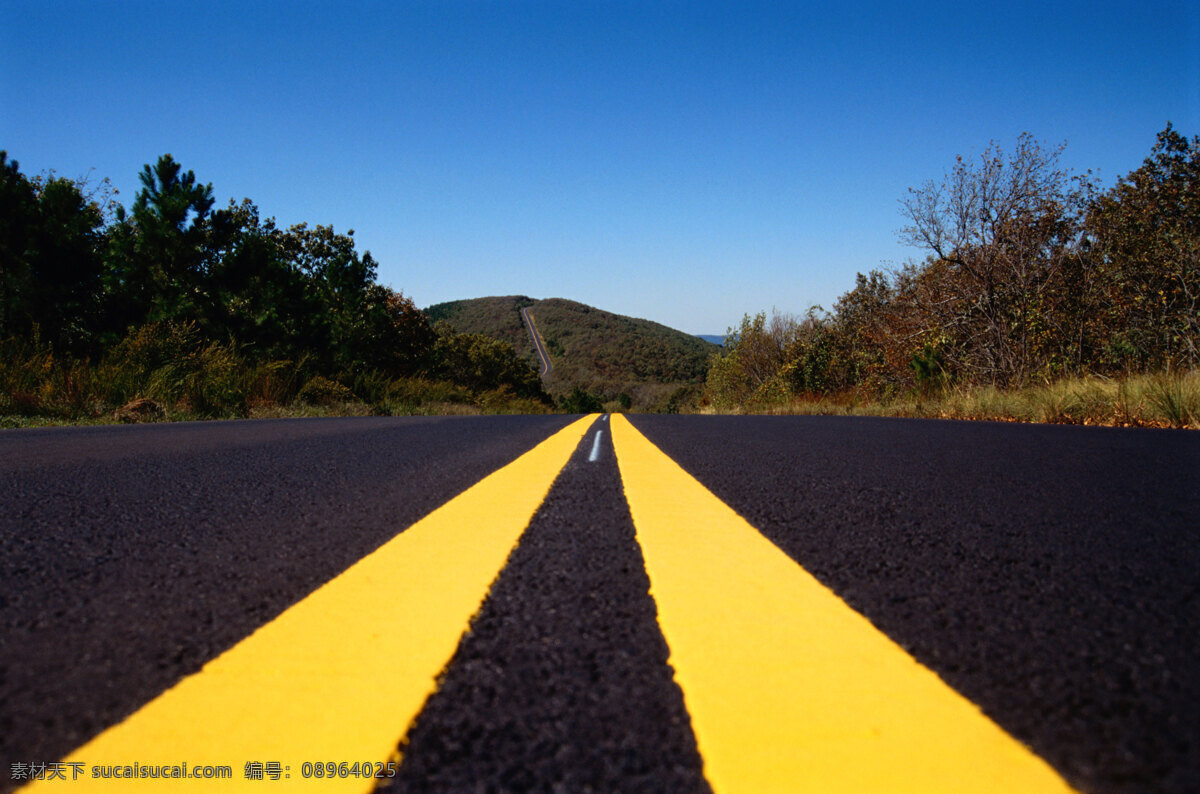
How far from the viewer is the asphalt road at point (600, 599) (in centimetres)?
77

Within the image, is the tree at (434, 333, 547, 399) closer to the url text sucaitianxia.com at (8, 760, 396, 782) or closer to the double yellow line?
the double yellow line

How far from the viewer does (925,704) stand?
853mm

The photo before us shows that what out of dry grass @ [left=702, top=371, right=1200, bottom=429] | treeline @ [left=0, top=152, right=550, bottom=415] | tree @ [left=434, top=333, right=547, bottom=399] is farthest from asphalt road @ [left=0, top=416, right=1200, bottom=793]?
tree @ [left=434, top=333, right=547, bottom=399]

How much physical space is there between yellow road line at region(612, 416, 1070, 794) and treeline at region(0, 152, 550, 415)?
11707 mm

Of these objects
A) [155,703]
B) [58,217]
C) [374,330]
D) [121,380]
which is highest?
[58,217]

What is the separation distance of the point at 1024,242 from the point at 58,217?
26831mm

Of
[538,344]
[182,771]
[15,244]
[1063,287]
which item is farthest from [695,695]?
[538,344]

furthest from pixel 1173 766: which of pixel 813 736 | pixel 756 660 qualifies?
pixel 756 660

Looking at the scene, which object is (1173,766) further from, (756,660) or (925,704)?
(756,660)

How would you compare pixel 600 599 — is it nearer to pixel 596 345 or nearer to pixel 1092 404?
pixel 1092 404

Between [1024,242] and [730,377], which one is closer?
[1024,242]

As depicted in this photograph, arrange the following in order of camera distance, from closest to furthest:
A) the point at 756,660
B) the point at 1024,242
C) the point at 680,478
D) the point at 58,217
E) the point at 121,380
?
the point at 756,660 < the point at 680,478 < the point at 121,380 < the point at 1024,242 < the point at 58,217

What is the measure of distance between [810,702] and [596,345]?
100020 millimetres

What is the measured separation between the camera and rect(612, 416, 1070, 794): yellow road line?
0.71 metres
